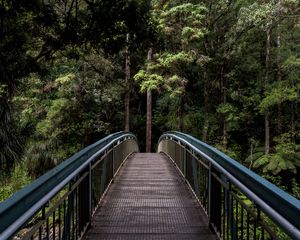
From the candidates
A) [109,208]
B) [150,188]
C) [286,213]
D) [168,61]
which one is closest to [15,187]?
[168,61]

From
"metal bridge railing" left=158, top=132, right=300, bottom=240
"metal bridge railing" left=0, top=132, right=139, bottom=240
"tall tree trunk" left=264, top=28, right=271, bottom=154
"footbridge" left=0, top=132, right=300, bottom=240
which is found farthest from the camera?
"tall tree trunk" left=264, top=28, right=271, bottom=154

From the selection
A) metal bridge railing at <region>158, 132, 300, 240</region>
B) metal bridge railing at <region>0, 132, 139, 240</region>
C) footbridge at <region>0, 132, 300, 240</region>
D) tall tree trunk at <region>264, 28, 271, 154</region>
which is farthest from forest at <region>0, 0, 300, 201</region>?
metal bridge railing at <region>0, 132, 139, 240</region>

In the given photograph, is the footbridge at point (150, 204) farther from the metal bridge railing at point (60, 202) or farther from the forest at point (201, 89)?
the forest at point (201, 89)

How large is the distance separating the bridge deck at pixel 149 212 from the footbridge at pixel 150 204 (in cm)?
1

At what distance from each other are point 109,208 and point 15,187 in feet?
40.5

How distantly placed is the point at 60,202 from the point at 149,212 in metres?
2.74

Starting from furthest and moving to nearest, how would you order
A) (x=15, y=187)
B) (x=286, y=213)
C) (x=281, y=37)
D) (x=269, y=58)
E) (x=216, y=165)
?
(x=281, y=37), (x=269, y=58), (x=15, y=187), (x=216, y=165), (x=286, y=213)

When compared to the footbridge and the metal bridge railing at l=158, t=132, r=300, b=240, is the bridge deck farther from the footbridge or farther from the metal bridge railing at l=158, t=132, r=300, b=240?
the metal bridge railing at l=158, t=132, r=300, b=240

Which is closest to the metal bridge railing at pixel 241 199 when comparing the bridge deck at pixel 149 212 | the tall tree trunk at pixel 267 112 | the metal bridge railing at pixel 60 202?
the bridge deck at pixel 149 212

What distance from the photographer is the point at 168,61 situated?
21.3 meters

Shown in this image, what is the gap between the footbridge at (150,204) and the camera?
2.68 m

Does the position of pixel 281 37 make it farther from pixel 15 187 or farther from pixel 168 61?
pixel 15 187

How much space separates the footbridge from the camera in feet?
8.80

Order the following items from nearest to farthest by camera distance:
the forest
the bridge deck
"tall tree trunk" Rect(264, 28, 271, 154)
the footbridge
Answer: the footbridge → the bridge deck → the forest → "tall tree trunk" Rect(264, 28, 271, 154)
